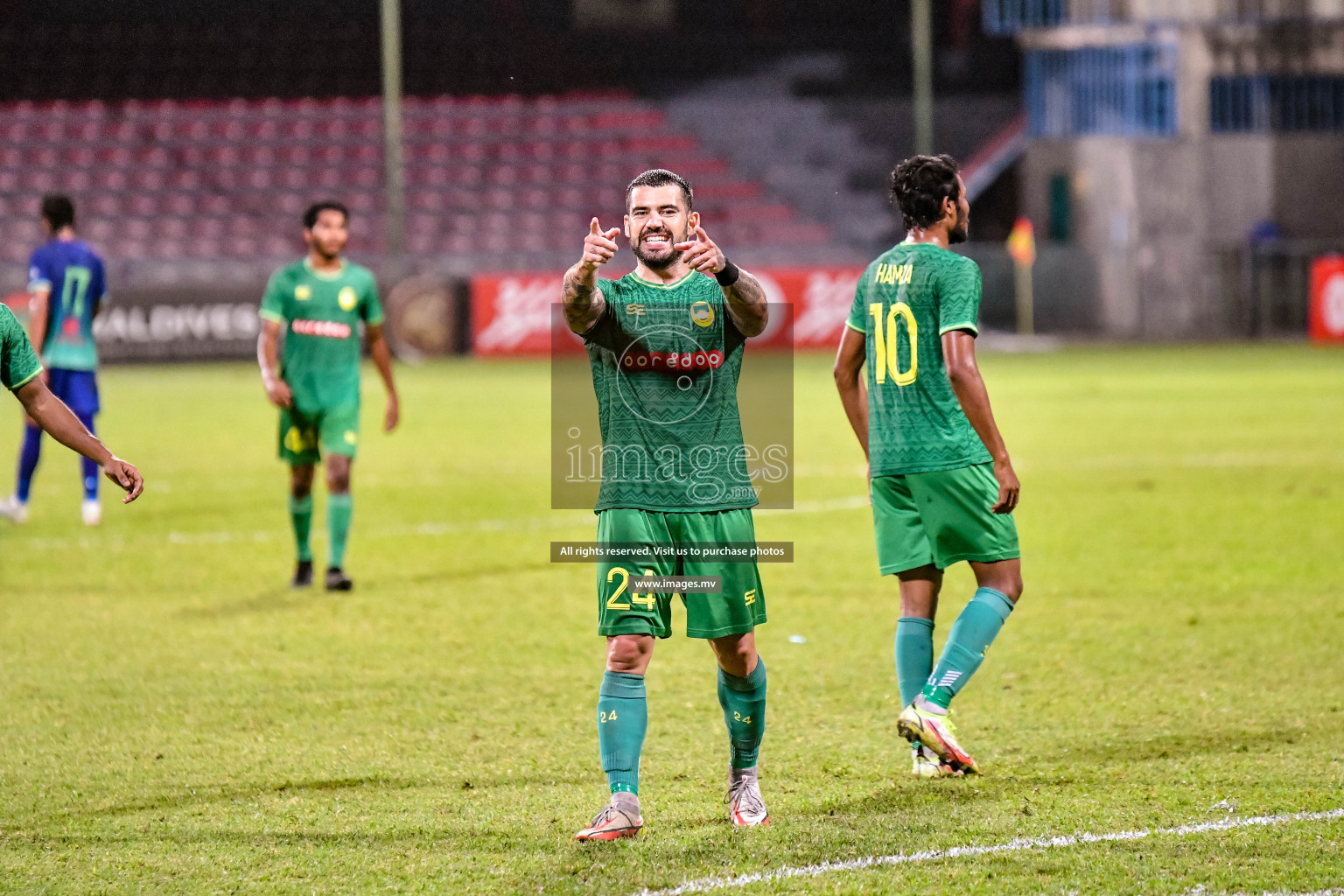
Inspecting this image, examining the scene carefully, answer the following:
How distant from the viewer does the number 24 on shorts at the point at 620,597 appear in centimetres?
459

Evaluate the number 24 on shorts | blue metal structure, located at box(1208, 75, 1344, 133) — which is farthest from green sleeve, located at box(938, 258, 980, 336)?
blue metal structure, located at box(1208, 75, 1344, 133)

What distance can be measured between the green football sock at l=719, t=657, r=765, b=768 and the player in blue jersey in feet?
24.9

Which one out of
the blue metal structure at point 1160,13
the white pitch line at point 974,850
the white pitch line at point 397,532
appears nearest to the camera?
the white pitch line at point 974,850

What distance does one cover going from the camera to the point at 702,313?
15.4ft

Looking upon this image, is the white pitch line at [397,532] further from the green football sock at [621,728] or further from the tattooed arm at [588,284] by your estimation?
the tattooed arm at [588,284]

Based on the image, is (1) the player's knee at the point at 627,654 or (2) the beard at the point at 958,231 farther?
(2) the beard at the point at 958,231

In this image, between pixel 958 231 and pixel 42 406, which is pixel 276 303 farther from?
pixel 958 231

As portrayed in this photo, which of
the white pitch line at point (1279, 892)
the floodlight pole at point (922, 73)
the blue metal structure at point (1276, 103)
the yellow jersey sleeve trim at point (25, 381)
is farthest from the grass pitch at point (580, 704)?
the blue metal structure at point (1276, 103)

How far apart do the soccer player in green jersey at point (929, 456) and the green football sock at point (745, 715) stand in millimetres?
567

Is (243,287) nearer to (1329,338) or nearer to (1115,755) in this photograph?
(1329,338)

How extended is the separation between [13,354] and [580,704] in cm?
242

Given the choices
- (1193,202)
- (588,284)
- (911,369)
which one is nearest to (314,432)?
(911,369)

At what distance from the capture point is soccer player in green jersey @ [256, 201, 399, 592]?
9.03m

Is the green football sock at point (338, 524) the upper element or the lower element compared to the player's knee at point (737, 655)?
lower
